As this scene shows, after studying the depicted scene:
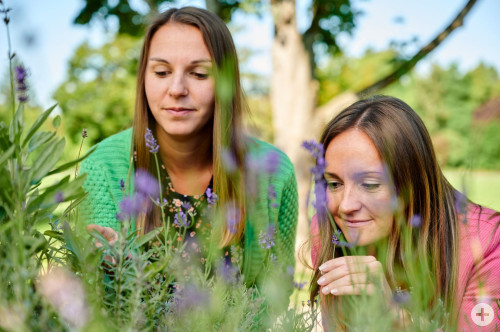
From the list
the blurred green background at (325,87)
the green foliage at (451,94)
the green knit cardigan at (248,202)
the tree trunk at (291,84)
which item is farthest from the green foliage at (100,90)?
the green foliage at (451,94)

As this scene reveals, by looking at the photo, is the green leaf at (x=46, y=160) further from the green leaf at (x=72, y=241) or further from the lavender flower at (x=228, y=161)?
the lavender flower at (x=228, y=161)

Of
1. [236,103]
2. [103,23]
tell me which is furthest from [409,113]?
[103,23]

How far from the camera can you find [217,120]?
89.5 inches

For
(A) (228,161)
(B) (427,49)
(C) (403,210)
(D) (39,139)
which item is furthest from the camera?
(B) (427,49)

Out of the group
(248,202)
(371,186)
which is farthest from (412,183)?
(248,202)

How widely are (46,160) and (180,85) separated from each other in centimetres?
111

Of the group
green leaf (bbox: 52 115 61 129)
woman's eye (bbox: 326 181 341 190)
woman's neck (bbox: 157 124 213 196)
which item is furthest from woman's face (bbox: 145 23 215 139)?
green leaf (bbox: 52 115 61 129)

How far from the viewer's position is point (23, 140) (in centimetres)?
100

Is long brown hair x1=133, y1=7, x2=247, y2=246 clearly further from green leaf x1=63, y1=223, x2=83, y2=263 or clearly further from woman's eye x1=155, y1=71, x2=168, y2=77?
green leaf x1=63, y1=223, x2=83, y2=263

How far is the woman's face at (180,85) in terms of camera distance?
2.15 meters

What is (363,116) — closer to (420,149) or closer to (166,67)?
(420,149)

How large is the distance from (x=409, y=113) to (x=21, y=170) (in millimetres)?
1627

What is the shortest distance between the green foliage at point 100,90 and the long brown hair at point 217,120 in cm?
1723

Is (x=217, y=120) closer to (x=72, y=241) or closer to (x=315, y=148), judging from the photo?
(x=315, y=148)
